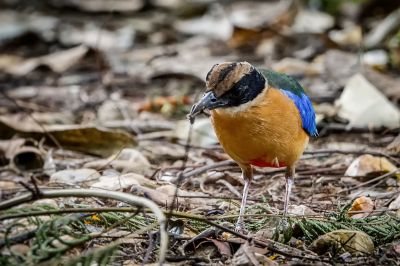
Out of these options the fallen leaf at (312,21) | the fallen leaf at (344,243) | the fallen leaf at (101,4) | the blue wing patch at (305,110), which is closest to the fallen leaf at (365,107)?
the blue wing patch at (305,110)

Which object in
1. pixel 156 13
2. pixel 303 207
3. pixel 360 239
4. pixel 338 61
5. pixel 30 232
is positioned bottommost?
pixel 156 13

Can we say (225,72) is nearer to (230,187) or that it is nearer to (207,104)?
(207,104)

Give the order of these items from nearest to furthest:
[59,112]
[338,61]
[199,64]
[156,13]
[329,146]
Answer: [329,146] < [59,112] < [338,61] < [199,64] < [156,13]

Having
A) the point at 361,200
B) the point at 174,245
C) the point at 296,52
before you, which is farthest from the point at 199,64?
the point at 174,245

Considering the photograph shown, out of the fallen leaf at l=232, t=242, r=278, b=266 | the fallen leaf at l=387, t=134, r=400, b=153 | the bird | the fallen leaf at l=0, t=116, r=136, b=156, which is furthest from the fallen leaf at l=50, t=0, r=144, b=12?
the fallen leaf at l=232, t=242, r=278, b=266

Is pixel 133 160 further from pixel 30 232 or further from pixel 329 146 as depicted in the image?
pixel 30 232

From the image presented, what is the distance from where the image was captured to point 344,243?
11.2 ft

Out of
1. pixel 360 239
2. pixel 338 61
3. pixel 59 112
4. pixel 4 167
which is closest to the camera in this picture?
pixel 360 239

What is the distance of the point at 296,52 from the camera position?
30.1 ft

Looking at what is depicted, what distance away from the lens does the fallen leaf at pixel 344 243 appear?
11.3 feet

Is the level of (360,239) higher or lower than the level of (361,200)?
higher

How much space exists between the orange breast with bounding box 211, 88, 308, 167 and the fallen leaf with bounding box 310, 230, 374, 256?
2.29 feet

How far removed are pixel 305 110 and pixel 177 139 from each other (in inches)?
75.6

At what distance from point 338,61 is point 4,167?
384 centimetres
